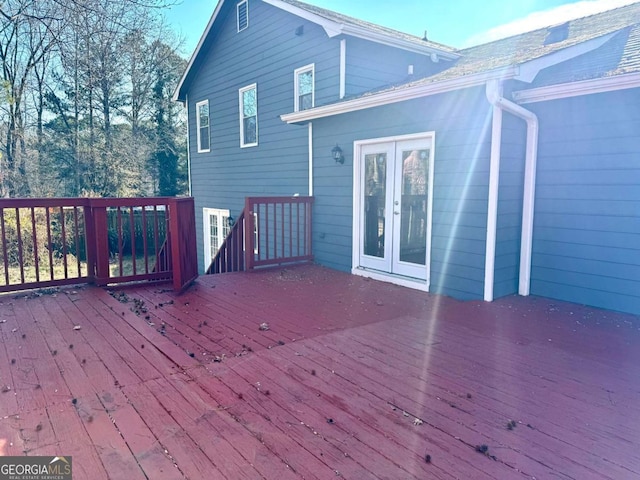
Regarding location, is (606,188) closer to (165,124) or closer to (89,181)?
(89,181)

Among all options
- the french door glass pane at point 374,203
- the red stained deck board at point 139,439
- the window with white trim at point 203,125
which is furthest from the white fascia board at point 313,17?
the red stained deck board at point 139,439

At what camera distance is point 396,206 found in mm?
5113

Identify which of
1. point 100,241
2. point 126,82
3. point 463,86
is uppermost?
point 126,82

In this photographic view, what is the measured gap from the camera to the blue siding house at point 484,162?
3914mm

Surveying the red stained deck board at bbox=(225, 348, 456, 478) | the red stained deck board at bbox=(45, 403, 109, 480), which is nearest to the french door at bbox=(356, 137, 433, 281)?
the red stained deck board at bbox=(225, 348, 456, 478)

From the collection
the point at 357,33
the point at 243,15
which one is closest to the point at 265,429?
the point at 357,33

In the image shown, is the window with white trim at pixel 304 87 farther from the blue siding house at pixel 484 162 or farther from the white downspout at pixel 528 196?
the white downspout at pixel 528 196

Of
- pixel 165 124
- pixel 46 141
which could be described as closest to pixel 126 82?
pixel 165 124

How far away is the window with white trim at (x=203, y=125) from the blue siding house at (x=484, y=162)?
156 inches

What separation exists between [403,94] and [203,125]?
23.6ft

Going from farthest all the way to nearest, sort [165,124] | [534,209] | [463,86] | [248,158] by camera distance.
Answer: [165,124], [248,158], [534,209], [463,86]

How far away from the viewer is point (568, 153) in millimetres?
4184

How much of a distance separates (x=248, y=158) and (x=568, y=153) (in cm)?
612

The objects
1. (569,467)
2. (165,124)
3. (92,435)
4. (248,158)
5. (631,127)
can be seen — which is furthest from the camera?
(165,124)
